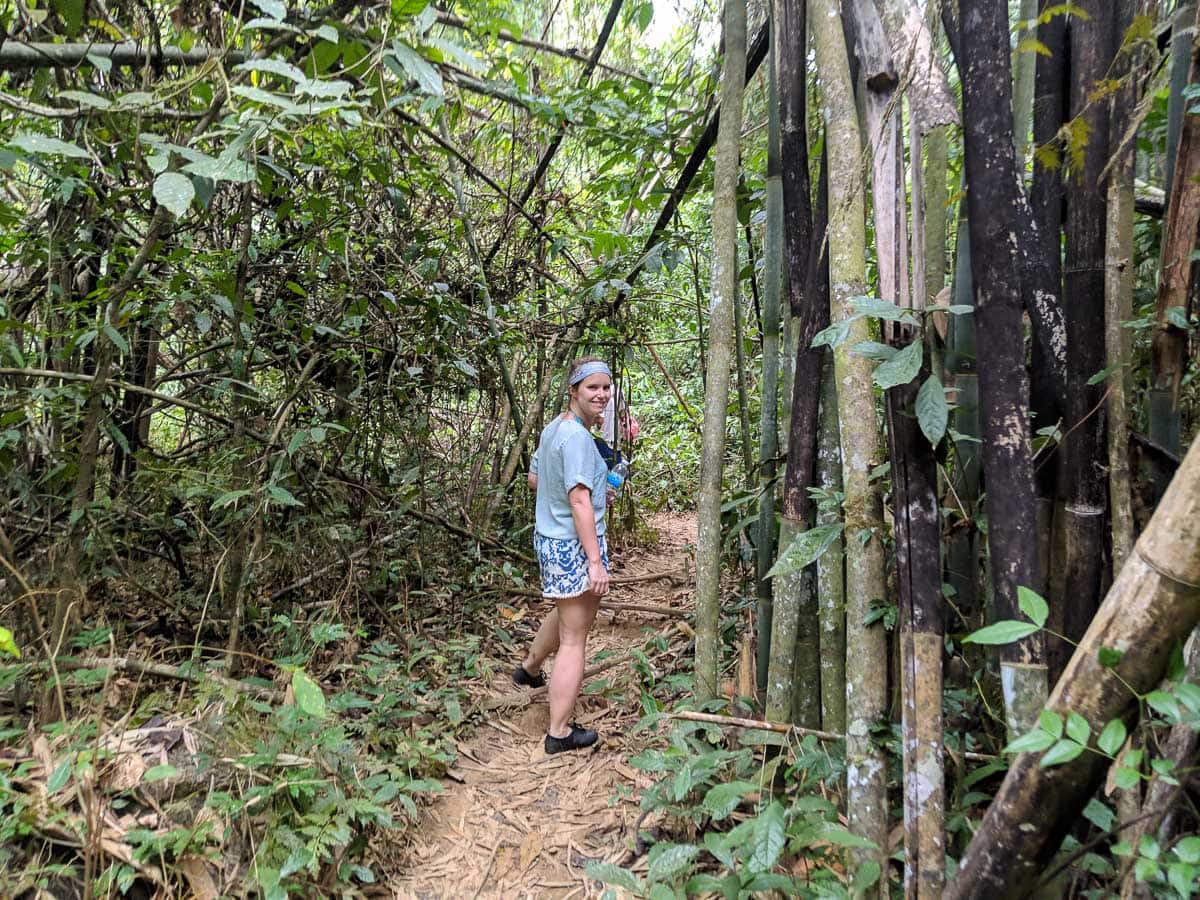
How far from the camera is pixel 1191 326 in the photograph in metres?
1.36

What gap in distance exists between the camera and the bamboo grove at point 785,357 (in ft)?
4.00

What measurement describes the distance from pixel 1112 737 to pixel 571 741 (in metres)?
2.30

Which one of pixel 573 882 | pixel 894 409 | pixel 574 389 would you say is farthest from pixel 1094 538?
pixel 574 389

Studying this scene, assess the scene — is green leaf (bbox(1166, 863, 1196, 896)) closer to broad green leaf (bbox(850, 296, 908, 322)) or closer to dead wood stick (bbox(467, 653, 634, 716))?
broad green leaf (bbox(850, 296, 908, 322))

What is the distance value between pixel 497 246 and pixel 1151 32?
12.6 ft

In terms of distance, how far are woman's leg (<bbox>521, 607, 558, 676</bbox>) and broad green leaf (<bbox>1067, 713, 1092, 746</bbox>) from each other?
2437 millimetres

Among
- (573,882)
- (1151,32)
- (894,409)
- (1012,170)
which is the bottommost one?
(573,882)

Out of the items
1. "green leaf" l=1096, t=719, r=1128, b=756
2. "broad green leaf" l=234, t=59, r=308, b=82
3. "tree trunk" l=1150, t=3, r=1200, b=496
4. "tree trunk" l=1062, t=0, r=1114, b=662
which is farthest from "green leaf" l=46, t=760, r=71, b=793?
"tree trunk" l=1150, t=3, r=1200, b=496

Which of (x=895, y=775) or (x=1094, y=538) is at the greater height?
(x=1094, y=538)

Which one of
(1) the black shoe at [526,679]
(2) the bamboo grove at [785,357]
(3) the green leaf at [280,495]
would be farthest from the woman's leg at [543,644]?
(3) the green leaf at [280,495]

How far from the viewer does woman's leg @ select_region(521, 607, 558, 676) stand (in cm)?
321

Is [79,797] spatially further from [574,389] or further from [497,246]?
[497,246]

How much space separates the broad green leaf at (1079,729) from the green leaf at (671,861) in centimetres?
107

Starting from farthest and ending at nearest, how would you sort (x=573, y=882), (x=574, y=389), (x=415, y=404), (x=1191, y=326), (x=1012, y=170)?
(x=415, y=404) < (x=574, y=389) < (x=573, y=882) < (x=1191, y=326) < (x=1012, y=170)
